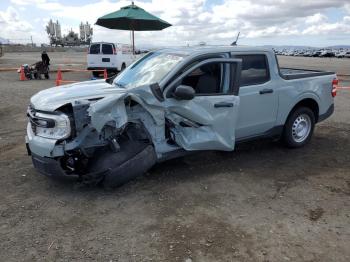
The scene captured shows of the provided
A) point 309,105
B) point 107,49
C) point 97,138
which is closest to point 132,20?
point 107,49

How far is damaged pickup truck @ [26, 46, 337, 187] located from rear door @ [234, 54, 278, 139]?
15mm

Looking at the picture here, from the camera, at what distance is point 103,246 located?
3627 mm

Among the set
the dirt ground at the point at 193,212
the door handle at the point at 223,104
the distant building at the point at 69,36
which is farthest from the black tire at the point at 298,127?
the distant building at the point at 69,36

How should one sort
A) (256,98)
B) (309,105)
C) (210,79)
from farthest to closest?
(309,105), (256,98), (210,79)

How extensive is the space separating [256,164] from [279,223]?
6.30ft

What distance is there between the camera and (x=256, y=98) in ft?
18.8

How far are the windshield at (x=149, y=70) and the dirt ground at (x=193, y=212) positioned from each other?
129 centimetres

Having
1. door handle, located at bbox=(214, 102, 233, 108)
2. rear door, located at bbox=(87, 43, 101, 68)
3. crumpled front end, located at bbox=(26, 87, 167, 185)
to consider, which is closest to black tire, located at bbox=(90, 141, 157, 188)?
crumpled front end, located at bbox=(26, 87, 167, 185)

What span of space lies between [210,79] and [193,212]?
192cm

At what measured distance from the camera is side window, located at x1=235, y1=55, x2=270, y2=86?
568cm

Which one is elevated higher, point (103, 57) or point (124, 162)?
point (103, 57)

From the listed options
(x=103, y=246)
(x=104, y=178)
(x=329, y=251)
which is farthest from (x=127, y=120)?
(x=329, y=251)

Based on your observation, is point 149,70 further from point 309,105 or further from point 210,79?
point 309,105

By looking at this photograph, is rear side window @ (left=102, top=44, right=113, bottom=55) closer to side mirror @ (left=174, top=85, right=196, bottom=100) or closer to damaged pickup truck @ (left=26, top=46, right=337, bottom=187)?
damaged pickup truck @ (left=26, top=46, right=337, bottom=187)
